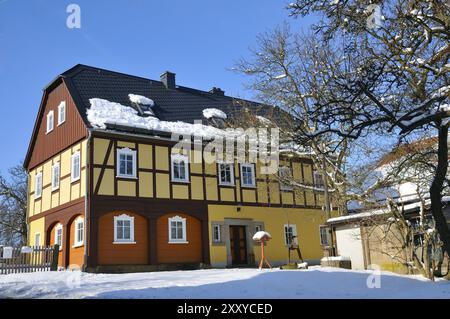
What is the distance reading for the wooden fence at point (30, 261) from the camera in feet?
60.7

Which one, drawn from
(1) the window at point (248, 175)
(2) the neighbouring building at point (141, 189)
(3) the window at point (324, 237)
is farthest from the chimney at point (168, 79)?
(3) the window at point (324, 237)

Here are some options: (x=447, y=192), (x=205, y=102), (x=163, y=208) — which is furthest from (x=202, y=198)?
(x=447, y=192)

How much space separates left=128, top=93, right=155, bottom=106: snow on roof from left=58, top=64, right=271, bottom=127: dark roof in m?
0.21

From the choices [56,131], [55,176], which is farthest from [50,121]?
[55,176]

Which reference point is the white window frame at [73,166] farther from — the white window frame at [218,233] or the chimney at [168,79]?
the chimney at [168,79]

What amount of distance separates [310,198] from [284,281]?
16.2m

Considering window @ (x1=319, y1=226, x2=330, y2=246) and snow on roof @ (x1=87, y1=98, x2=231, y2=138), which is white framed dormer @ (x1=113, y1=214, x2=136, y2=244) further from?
window @ (x1=319, y1=226, x2=330, y2=246)

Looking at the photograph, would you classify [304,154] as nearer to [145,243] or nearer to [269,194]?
[269,194]

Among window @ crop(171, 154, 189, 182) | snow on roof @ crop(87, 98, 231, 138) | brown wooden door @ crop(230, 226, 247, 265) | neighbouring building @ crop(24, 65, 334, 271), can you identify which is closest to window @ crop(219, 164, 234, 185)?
neighbouring building @ crop(24, 65, 334, 271)

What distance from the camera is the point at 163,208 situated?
71.6 ft

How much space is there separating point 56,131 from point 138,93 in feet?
13.8

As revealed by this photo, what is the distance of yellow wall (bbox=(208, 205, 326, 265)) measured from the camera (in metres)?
23.5
